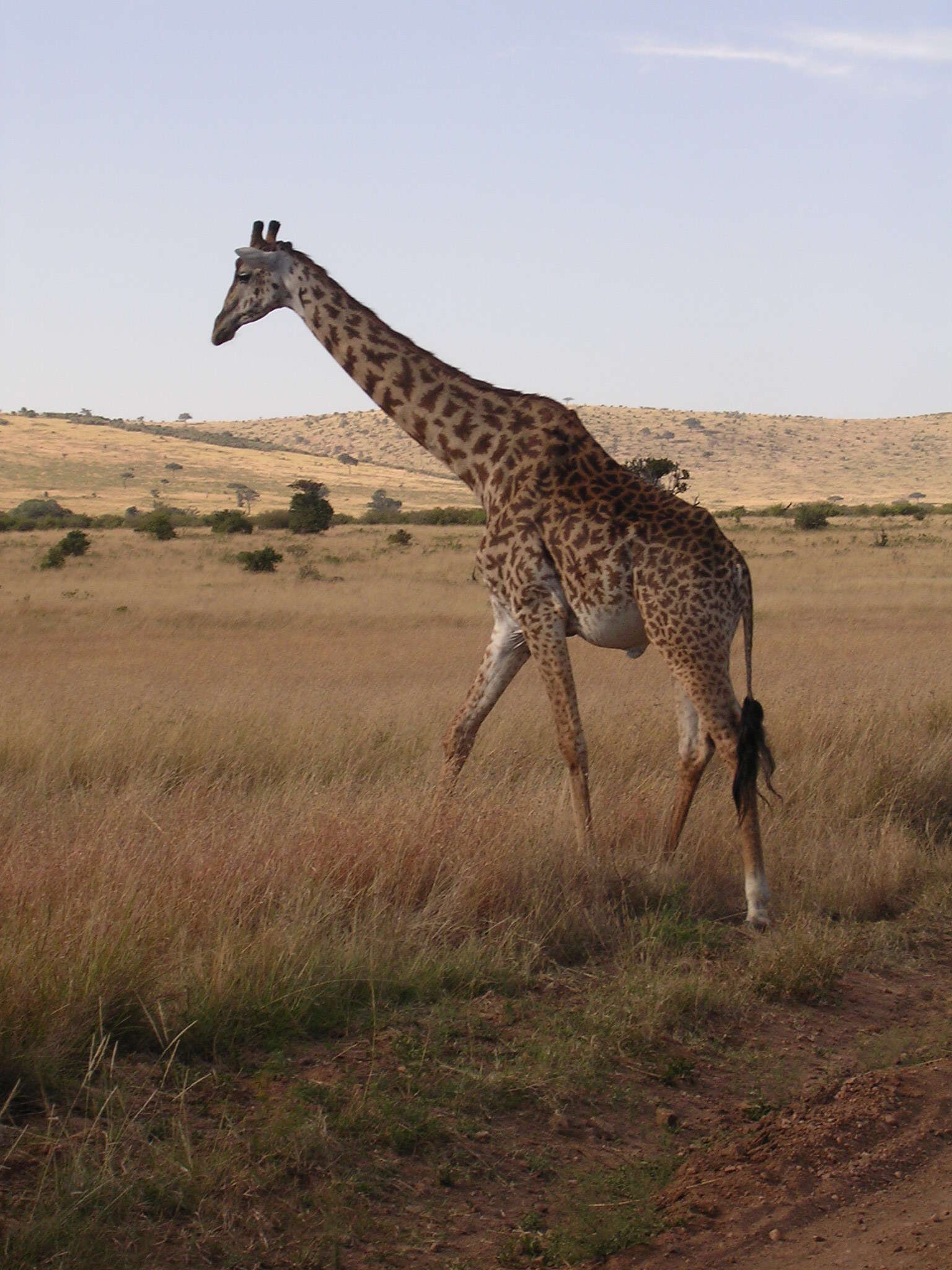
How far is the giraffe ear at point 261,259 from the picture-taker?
796 centimetres

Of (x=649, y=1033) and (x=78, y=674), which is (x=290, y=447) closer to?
(x=78, y=674)

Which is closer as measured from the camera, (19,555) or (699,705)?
(699,705)

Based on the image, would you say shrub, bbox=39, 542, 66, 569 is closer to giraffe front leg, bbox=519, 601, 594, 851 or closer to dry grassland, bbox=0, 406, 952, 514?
giraffe front leg, bbox=519, 601, 594, 851

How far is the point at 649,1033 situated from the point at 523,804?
2394 mm

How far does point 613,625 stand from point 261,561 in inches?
948

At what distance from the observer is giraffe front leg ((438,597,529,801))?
7402 mm

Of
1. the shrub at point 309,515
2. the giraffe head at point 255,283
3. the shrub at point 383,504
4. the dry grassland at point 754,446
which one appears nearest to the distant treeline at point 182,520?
the shrub at point 309,515

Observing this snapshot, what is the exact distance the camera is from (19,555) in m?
35.4

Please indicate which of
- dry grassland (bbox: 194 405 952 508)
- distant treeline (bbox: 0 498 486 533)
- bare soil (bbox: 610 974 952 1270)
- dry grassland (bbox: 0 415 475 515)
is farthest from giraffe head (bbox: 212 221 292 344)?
dry grassland (bbox: 194 405 952 508)

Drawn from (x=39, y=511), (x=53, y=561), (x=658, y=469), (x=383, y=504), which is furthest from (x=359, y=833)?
(x=383, y=504)

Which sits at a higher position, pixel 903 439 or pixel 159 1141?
pixel 903 439

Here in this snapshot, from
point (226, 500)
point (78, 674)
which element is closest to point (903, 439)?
point (226, 500)

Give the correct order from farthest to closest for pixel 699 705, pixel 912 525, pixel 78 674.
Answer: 1. pixel 912 525
2. pixel 78 674
3. pixel 699 705

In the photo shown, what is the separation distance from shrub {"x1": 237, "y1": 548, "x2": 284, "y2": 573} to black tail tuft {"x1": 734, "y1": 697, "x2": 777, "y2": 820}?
24434 mm
